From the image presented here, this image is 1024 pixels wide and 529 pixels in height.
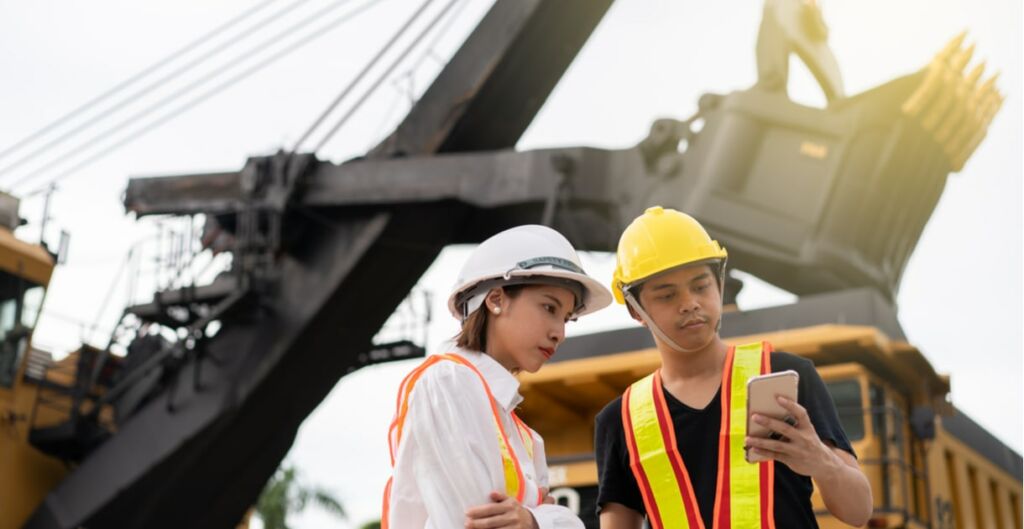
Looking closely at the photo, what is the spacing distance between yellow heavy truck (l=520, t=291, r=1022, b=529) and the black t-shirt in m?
6.31

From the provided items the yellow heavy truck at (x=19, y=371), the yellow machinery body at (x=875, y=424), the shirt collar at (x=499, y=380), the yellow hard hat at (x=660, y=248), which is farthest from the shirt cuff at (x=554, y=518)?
the yellow heavy truck at (x=19, y=371)

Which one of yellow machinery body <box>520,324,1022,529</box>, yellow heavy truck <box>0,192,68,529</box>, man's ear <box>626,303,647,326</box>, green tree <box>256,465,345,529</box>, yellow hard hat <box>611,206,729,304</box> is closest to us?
yellow hard hat <box>611,206,729,304</box>

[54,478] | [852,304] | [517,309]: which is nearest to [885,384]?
[852,304]

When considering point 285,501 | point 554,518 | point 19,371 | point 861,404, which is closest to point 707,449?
point 554,518

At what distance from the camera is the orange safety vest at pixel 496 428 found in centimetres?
315

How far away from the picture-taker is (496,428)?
10.4 feet

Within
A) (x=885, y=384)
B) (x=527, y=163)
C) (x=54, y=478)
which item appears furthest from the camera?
(x=54, y=478)

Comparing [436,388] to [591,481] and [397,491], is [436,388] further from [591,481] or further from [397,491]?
[591,481]

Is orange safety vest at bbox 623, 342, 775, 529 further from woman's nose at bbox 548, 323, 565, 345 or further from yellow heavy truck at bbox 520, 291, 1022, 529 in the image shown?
yellow heavy truck at bbox 520, 291, 1022, 529

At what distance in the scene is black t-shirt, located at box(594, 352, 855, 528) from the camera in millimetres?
3422

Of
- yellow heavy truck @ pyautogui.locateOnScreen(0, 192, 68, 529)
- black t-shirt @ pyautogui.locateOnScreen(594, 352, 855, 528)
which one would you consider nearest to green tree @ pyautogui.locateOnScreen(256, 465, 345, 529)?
yellow heavy truck @ pyautogui.locateOnScreen(0, 192, 68, 529)

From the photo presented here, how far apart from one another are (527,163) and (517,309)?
9.64 meters

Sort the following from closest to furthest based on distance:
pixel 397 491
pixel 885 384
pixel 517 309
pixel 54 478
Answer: pixel 397 491
pixel 517 309
pixel 885 384
pixel 54 478

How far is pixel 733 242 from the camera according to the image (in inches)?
463
